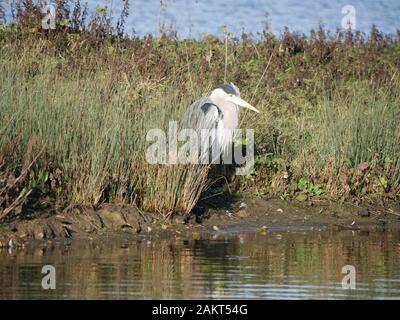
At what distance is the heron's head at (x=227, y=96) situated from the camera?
10.9 m

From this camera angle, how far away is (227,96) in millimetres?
11000

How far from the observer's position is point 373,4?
→ 19531mm

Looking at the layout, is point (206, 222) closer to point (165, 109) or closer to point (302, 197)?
point (165, 109)

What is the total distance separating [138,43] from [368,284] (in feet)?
25.1

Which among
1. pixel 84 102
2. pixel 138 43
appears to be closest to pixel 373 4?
pixel 138 43

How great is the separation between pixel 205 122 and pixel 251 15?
25.7 feet

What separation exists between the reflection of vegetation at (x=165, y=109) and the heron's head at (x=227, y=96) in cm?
25

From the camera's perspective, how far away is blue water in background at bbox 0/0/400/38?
16.1 m
